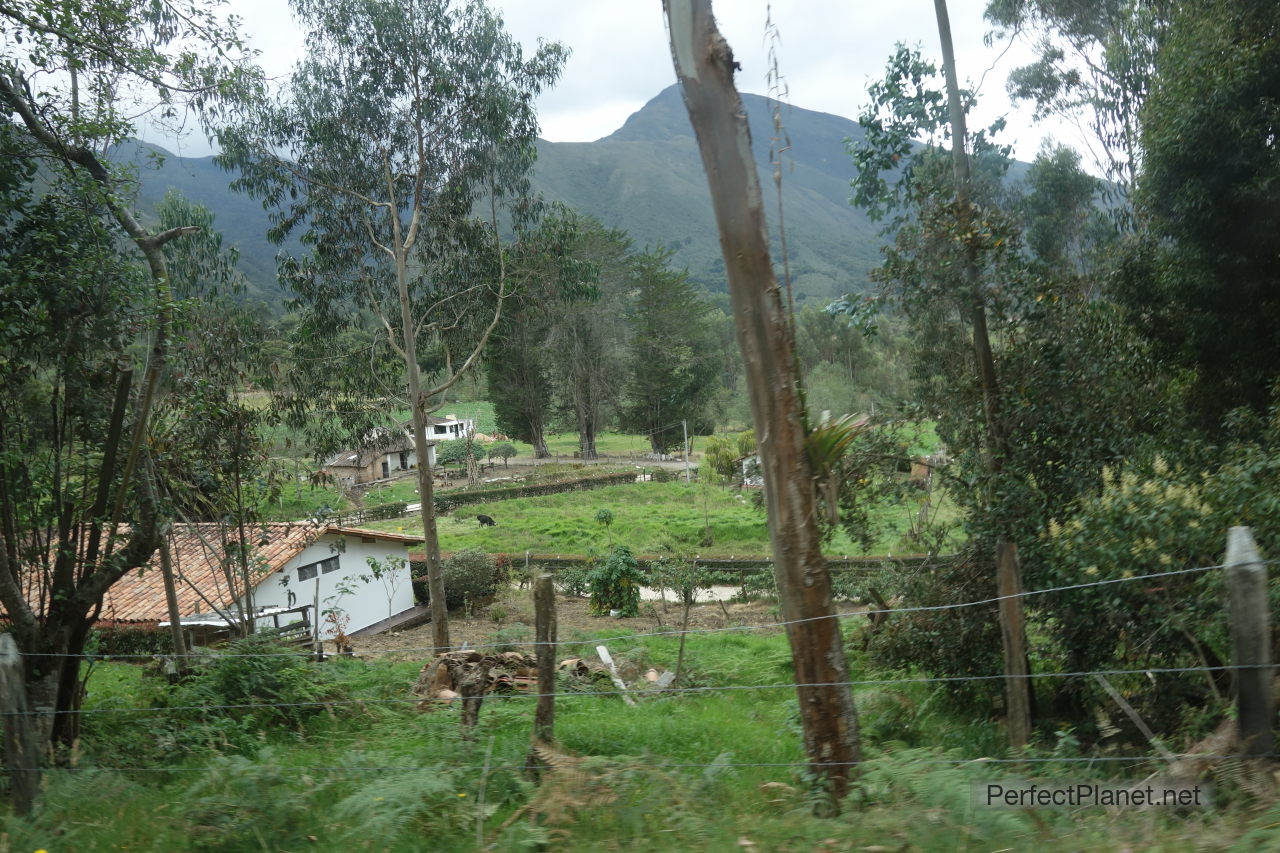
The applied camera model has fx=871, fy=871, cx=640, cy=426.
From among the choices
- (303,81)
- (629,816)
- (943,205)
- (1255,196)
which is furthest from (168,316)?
(303,81)

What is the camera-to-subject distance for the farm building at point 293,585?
662 inches

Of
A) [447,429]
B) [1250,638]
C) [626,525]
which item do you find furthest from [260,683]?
[447,429]

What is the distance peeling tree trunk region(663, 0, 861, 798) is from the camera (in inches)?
186

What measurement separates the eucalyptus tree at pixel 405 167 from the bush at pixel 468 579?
5727 mm

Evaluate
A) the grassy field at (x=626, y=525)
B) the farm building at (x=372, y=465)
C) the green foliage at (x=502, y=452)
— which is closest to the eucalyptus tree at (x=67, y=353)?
the grassy field at (x=626, y=525)

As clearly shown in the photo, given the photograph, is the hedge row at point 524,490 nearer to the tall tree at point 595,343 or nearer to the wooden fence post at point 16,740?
the tall tree at point 595,343

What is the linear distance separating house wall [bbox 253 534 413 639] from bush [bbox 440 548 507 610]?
5.11 feet

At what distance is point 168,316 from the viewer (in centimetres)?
720

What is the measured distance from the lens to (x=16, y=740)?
4.47 m

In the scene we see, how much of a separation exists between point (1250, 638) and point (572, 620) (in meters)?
18.0

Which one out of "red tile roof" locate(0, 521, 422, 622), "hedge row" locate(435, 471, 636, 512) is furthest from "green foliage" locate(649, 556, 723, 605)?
"hedge row" locate(435, 471, 636, 512)

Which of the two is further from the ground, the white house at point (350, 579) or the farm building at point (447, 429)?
the farm building at point (447, 429)

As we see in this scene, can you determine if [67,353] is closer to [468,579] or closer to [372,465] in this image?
[468,579]

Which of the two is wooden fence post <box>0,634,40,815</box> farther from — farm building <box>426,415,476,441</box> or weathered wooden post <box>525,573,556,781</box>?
farm building <box>426,415,476,441</box>
